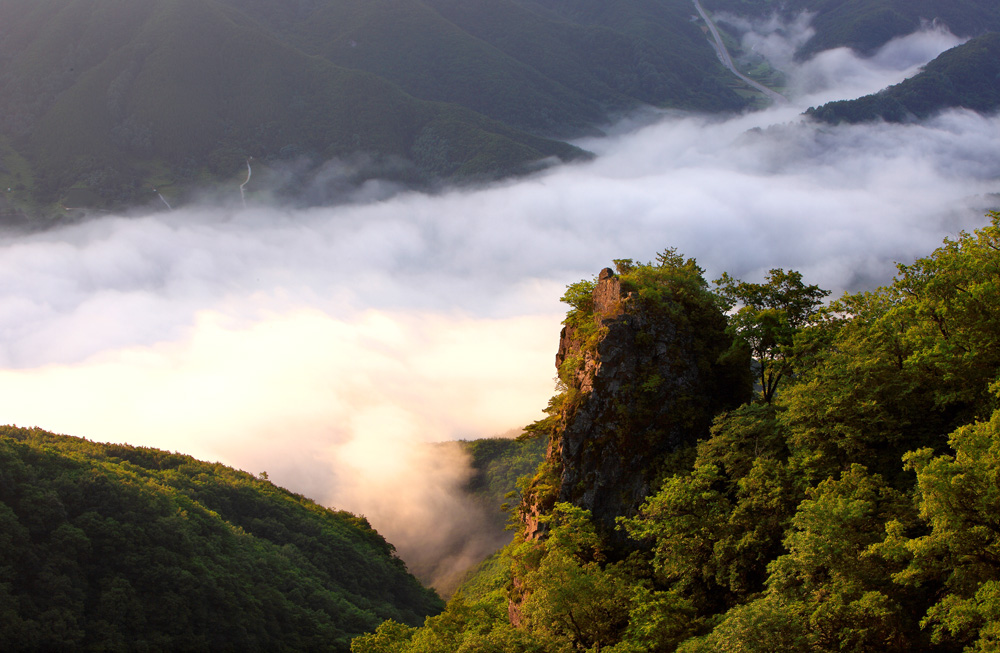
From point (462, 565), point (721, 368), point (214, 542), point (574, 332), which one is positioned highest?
point (574, 332)

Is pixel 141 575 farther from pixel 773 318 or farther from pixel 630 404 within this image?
pixel 773 318

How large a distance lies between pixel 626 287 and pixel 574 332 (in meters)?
5.43

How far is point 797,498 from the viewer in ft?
107

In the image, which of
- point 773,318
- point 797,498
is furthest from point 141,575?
point 797,498

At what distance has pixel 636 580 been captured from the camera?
37031mm

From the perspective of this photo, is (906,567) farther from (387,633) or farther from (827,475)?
(387,633)

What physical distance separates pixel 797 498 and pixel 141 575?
75344 millimetres

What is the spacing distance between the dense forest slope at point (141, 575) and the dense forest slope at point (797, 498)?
44405mm

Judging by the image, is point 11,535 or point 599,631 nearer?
point 599,631

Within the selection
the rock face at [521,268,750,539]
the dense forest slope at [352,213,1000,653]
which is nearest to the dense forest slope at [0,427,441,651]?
the dense forest slope at [352,213,1000,653]

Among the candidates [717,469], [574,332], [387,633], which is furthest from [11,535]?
[717,469]

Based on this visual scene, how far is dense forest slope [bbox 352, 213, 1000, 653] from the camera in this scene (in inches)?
966

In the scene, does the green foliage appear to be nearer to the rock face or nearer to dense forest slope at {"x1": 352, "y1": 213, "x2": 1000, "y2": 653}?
dense forest slope at {"x1": 352, "y1": 213, "x2": 1000, "y2": 653}

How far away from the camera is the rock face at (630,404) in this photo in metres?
42.2
